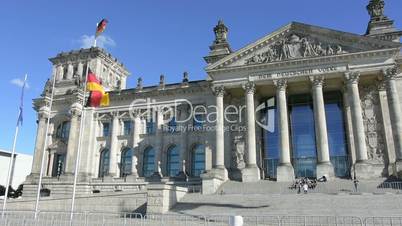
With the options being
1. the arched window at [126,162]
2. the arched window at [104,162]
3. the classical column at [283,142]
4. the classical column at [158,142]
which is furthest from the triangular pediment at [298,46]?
the arched window at [104,162]

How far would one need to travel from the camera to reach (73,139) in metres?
53.0

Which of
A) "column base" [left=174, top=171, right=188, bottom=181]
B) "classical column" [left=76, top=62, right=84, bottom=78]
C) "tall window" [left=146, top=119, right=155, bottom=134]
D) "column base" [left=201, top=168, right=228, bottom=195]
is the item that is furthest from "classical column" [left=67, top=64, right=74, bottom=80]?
"column base" [left=201, top=168, right=228, bottom=195]

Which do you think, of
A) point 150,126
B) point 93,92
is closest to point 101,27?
point 93,92

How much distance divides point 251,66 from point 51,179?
32433mm

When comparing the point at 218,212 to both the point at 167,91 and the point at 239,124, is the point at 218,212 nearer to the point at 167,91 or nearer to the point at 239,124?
the point at 239,124

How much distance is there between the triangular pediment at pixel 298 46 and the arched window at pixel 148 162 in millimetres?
15572

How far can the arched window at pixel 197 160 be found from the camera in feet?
158

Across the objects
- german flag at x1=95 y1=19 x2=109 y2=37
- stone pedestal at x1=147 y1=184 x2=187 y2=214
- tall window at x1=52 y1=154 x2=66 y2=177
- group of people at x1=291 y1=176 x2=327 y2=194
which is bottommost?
stone pedestal at x1=147 y1=184 x2=187 y2=214

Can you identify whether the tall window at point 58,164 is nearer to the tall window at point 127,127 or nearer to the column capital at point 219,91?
the tall window at point 127,127

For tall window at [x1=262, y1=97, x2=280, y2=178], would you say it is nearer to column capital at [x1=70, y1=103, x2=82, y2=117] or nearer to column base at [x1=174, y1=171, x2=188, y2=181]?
column base at [x1=174, y1=171, x2=188, y2=181]

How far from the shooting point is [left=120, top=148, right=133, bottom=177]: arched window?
2047 inches

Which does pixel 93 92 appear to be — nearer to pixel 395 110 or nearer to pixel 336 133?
pixel 336 133

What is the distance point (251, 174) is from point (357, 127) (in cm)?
1205

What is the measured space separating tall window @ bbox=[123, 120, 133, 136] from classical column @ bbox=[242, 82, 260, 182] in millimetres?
19833
